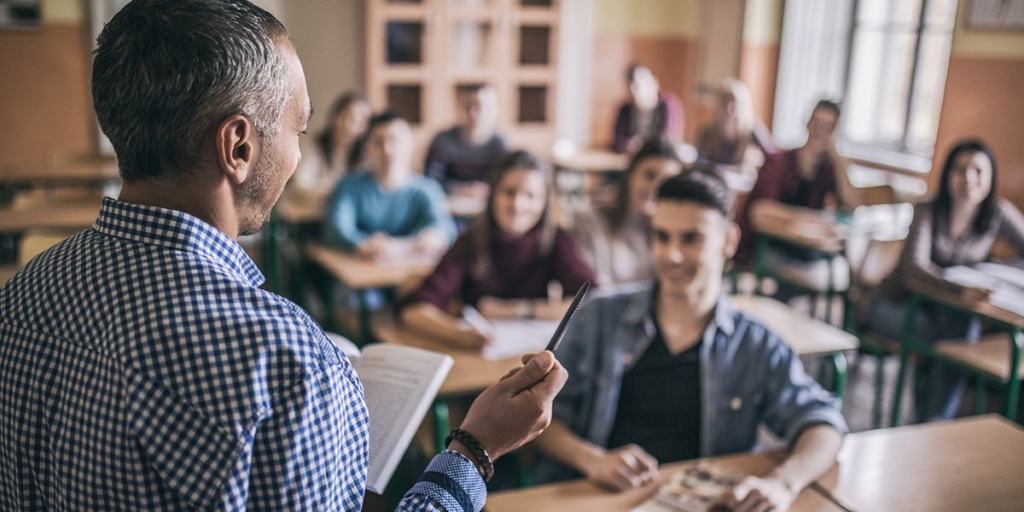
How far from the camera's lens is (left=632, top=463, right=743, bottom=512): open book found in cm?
143

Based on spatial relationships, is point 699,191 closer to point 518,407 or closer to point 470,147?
point 518,407

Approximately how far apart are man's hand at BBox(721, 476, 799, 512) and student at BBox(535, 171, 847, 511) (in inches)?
14.5

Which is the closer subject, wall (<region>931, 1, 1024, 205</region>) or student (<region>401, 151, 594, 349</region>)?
student (<region>401, 151, 594, 349</region>)

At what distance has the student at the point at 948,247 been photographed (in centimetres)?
316

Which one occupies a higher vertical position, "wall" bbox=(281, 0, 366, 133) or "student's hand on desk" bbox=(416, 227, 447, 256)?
"wall" bbox=(281, 0, 366, 133)

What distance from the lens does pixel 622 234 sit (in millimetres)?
3242

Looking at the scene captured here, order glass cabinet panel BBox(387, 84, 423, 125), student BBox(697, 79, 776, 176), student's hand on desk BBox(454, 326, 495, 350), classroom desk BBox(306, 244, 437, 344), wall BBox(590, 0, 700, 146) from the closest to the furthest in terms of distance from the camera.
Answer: student's hand on desk BBox(454, 326, 495, 350)
classroom desk BBox(306, 244, 437, 344)
student BBox(697, 79, 776, 176)
glass cabinet panel BBox(387, 84, 423, 125)
wall BBox(590, 0, 700, 146)

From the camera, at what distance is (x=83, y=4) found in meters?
5.91

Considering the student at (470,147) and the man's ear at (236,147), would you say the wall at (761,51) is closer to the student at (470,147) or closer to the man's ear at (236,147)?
the student at (470,147)

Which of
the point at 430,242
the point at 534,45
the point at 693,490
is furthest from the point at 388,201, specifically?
the point at 534,45

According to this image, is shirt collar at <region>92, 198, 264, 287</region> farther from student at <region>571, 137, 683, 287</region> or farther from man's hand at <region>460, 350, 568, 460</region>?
student at <region>571, 137, 683, 287</region>

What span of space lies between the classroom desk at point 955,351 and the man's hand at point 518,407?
2362mm

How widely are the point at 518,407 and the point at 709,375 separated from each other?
1.04m

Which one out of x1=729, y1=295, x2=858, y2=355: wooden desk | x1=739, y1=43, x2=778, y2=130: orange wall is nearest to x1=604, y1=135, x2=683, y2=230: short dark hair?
x1=729, y1=295, x2=858, y2=355: wooden desk
